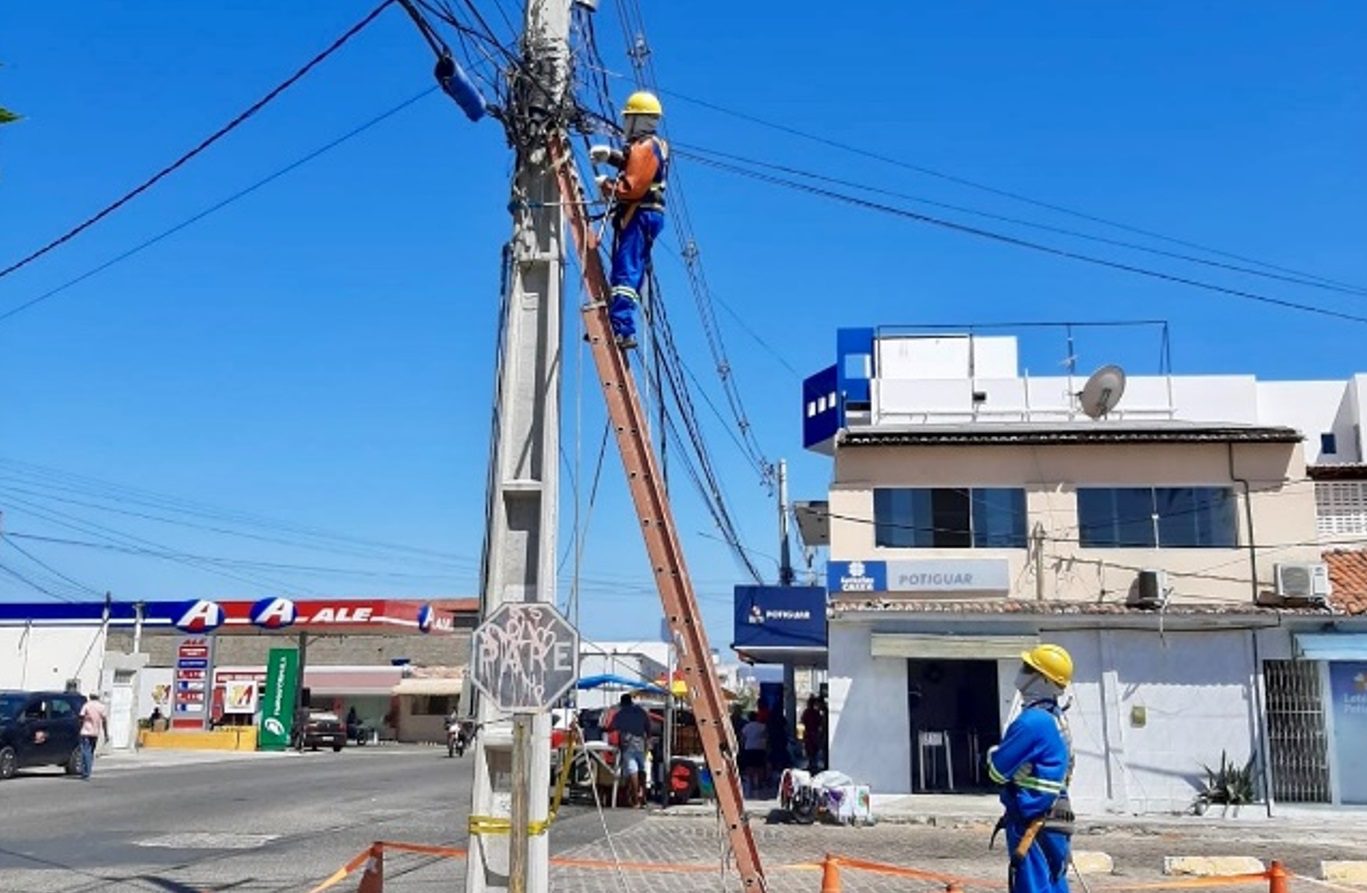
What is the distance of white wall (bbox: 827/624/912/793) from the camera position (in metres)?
22.0

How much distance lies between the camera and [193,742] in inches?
1642

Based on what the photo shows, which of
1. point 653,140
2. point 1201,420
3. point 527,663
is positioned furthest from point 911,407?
point 527,663

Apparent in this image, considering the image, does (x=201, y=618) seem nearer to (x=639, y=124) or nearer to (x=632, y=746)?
(x=632, y=746)

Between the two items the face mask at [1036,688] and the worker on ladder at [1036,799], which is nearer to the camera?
the worker on ladder at [1036,799]

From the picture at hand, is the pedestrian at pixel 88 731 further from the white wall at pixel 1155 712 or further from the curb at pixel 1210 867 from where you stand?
the curb at pixel 1210 867

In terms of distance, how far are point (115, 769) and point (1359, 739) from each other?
88.9 feet

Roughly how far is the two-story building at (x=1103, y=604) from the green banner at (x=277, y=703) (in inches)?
1019

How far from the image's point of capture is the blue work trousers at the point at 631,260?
27.6 feet

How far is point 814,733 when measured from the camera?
2675 centimetres

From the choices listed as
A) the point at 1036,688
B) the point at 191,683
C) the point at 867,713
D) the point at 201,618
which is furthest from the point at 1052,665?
the point at 191,683

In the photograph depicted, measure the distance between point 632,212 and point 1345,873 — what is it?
1151 centimetres

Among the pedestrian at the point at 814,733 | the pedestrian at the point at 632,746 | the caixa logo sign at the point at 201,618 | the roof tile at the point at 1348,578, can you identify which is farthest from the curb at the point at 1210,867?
the caixa logo sign at the point at 201,618

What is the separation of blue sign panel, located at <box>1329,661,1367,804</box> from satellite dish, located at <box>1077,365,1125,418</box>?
6.28 metres

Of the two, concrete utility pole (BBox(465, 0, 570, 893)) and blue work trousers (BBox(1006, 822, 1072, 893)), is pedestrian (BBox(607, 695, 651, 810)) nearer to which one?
concrete utility pole (BBox(465, 0, 570, 893))
